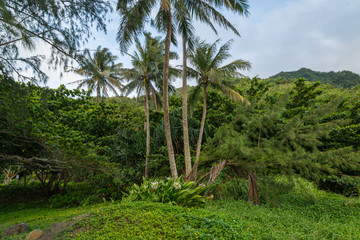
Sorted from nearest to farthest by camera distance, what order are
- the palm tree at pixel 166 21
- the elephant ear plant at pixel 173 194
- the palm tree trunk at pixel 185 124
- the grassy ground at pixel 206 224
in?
the grassy ground at pixel 206 224
the elephant ear plant at pixel 173 194
the palm tree at pixel 166 21
the palm tree trunk at pixel 185 124

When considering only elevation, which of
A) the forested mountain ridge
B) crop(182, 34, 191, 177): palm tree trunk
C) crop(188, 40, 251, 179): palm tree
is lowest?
crop(182, 34, 191, 177): palm tree trunk

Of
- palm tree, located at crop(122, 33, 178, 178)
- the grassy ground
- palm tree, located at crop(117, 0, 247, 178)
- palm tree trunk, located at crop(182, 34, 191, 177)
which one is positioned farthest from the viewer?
palm tree, located at crop(122, 33, 178, 178)

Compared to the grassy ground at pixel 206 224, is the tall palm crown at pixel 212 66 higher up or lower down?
higher up

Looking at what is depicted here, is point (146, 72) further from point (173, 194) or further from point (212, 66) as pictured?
point (173, 194)

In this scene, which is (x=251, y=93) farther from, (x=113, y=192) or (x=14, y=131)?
(x=14, y=131)

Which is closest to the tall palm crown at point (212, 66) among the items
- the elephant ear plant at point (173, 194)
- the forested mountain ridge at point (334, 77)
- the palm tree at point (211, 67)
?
the palm tree at point (211, 67)

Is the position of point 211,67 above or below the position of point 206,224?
above

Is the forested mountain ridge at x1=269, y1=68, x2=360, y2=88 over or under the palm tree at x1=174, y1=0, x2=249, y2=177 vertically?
over

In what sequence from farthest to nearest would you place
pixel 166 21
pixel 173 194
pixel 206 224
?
pixel 166 21 → pixel 173 194 → pixel 206 224

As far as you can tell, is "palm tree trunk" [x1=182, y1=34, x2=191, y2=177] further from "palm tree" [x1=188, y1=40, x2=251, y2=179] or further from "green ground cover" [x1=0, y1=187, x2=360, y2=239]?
"green ground cover" [x1=0, y1=187, x2=360, y2=239]

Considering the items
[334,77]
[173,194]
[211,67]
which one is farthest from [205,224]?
[334,77]

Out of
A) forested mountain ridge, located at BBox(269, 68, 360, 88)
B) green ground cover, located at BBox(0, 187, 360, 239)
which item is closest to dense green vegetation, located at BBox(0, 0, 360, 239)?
green ground cover, located at BBox(0, 187, 360, 239)

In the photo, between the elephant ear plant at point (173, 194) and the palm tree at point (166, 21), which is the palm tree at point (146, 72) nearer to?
the palm tree at point (166, 21)

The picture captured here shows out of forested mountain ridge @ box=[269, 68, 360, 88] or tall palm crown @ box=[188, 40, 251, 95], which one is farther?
forested mountain ridge @ box=[269, 68, 360, 88]
